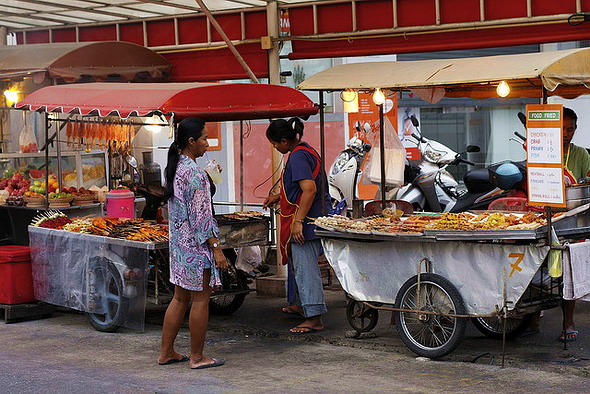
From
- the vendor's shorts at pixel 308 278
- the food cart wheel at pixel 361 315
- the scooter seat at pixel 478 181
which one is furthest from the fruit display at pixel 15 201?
the scooter seat at pixel 478 181

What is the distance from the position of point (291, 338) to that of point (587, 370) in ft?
8.53

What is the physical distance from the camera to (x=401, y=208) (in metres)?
8.91

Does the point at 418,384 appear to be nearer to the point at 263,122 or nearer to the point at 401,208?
the point at 401,208

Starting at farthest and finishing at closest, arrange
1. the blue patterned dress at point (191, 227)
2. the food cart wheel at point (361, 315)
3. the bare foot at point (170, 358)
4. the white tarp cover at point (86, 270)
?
the white tarp cover at point (86, 270)
the food cart wheel at point (361, 315)
the bare foot at point (170, 358)
the blue patterned dress at point (191, 227)

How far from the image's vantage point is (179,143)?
7.23m

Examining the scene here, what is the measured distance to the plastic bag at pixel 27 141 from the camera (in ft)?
39.6

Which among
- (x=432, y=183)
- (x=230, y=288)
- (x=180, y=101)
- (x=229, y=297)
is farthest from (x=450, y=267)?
(x=432, y=183)

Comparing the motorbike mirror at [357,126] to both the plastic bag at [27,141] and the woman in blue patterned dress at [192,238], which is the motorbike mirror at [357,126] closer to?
the plastic bag at [27,141]

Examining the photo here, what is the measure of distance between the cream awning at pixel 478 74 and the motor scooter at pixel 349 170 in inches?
102

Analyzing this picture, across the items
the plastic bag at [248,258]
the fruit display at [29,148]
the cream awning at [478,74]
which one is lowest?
the plastic bag at [248,258]

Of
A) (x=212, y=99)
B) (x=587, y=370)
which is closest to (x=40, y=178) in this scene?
(x=212, y=99)

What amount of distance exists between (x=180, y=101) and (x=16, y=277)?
2719mm

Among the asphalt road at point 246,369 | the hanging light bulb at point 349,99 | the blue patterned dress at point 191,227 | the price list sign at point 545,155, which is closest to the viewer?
the asphalt road at point 246,369

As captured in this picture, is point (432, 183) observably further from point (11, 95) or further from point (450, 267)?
point (11, 95)
